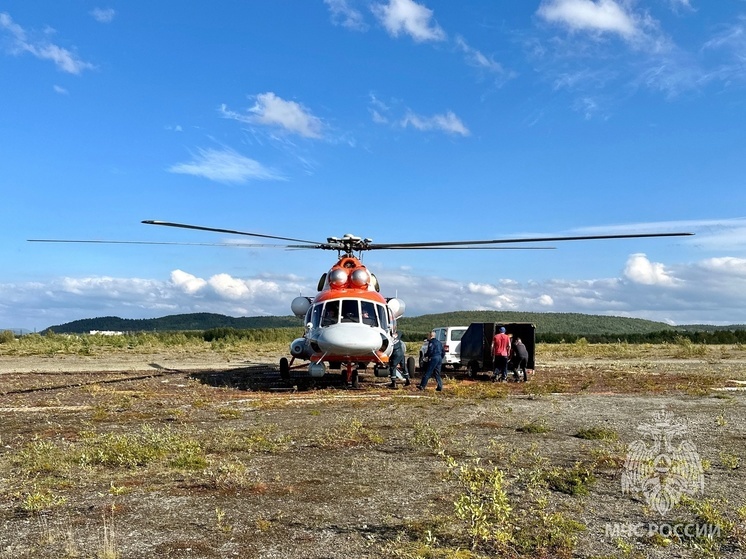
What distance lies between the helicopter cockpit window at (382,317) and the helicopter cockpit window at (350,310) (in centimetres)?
75

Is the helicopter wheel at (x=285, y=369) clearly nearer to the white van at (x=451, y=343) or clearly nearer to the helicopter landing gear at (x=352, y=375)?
the helicopter landing gear at (x=352, y=375)

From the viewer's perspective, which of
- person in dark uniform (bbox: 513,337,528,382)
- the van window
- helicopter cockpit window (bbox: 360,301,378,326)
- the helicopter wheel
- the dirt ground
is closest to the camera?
the dirt ground

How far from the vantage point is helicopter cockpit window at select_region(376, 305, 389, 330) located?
58.3 feet

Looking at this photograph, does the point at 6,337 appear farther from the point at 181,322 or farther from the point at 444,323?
the point at 181,322

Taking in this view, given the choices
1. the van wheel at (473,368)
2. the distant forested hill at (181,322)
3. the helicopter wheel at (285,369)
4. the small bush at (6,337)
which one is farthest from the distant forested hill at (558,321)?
the helicopter wheel at (285,369)

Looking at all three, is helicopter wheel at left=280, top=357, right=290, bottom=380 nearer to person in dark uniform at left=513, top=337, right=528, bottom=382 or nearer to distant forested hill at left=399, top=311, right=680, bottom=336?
person in dark uniform at left=513, top=337, right=528, bottom=382

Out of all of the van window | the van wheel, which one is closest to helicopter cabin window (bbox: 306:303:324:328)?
the van wheel

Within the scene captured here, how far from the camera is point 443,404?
1393 centimetres

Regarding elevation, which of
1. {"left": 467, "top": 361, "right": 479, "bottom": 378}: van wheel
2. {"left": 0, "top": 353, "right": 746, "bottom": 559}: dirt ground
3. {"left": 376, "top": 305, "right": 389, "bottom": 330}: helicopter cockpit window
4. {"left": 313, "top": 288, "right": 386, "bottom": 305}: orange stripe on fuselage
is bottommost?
{"left": 0, "top": 353, "right": 746, "bottom": 559}: dirt ground

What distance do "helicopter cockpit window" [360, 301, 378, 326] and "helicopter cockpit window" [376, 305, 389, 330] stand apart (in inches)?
8.3

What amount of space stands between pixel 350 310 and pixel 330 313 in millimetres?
575

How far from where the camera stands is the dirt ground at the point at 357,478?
199 inches

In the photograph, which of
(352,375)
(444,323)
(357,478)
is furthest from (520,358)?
(444,323)

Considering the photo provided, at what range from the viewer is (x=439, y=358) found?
1694 cm
